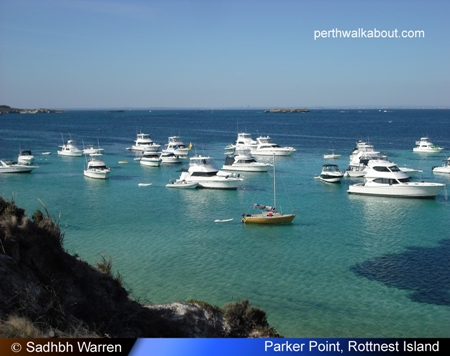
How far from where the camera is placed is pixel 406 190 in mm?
38906

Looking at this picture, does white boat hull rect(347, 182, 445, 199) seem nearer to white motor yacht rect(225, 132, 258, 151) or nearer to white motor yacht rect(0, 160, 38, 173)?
white motor yacht rect(0, 160, 38, 173)

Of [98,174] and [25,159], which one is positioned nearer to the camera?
[98,174]

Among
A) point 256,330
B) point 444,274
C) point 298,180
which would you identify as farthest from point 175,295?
point 298,180

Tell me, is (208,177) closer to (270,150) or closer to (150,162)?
(150,162)

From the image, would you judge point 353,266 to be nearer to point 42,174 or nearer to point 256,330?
point 256,330

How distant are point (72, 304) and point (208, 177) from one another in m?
34.1

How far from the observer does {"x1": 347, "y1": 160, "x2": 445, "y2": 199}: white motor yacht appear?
3850 centimetres

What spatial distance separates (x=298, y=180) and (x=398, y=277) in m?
27.8

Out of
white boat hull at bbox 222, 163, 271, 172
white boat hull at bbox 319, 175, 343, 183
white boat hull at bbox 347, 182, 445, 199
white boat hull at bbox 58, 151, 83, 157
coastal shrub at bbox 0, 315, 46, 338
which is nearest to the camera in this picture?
coastal shrub at bbox 0, 315, 46, 338

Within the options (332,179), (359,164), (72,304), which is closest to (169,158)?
(359,164)

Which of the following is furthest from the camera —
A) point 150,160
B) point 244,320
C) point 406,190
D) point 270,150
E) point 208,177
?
point 270,150

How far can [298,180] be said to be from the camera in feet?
159

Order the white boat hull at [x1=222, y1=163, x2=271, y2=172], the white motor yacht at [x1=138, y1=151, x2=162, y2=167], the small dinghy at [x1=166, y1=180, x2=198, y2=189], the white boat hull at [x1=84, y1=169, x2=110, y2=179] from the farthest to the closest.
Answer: the white motor yacht at [x1=138, y1=151, x2=162, y2=167], the white boat hull at [x1=222, y1=163, x2=271, y2=172], the white boat hull at [x1=84, y1=169, x2=110, y2=179], the small dinghy at [x1=166, y1=180, x2=198, y2=189]

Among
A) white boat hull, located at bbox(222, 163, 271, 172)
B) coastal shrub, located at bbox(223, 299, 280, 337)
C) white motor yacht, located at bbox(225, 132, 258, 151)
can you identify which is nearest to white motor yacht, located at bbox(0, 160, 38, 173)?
white boat hull, located at bbox(222, 163, 271, 172)
